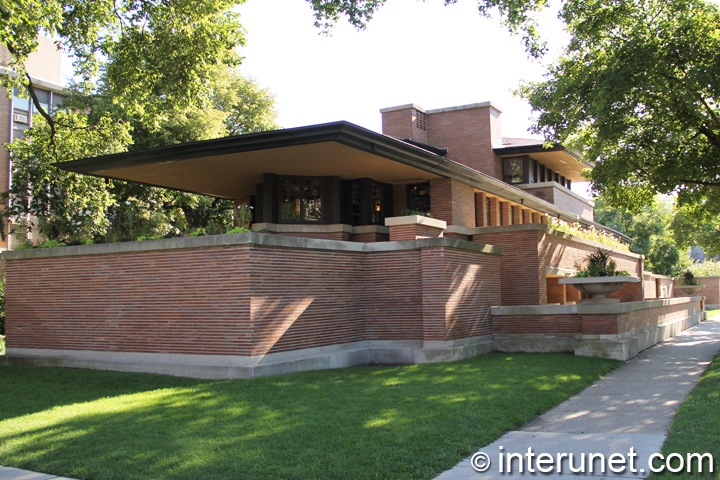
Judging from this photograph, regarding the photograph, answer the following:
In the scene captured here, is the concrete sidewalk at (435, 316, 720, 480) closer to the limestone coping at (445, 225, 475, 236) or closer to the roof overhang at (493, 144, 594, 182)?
the limestone coping at (445, 225, 475, 236)

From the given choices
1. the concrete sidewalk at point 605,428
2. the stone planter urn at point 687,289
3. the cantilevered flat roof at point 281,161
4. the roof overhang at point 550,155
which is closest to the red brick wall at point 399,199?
the cantilevered flat roof at point 281,161

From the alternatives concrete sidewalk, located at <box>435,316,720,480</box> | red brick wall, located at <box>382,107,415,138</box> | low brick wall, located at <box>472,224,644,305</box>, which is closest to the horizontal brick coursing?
low brick wall, located at <box>472,224,644,305</box>

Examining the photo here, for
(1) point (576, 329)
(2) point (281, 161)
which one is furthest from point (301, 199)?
(1) point (576, 329)

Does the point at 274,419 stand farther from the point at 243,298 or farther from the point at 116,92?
the point at 116,92

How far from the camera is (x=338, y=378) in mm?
12039

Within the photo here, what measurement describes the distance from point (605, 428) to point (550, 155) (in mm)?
24560

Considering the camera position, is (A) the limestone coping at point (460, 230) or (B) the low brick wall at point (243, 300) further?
(A) the limestone coping at point (460, 230)

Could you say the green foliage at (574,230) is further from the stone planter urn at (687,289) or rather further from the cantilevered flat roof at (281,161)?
the stone planter urn at (687,289)

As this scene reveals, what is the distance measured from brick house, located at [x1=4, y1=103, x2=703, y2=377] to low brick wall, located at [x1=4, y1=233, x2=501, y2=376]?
0.11ft

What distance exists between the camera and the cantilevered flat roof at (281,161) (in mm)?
15523

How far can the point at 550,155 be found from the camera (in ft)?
102

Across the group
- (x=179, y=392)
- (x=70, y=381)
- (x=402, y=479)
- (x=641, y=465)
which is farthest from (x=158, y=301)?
(x=641, y=465)

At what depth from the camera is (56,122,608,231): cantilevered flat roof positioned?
50.9ft

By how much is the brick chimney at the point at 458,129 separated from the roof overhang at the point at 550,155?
0.77 meters
